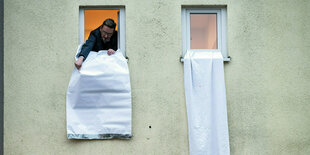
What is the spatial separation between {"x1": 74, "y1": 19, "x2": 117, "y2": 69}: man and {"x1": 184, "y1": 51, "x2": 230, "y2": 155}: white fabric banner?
1.13 m

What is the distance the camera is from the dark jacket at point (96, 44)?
4.38m

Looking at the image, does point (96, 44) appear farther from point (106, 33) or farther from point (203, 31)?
point (203, 31)

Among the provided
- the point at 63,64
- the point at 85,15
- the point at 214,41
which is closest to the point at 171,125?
the point at 214,41

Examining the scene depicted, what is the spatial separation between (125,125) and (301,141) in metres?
2.58

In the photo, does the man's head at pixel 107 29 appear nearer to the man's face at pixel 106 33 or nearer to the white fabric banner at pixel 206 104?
the man's face at pixel 106 33

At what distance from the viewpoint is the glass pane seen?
15.2 feet

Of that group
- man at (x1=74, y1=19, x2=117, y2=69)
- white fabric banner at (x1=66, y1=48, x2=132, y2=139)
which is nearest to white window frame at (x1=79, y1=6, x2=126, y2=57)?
man at (x1=74, y1=19, x2=117, y2=69)

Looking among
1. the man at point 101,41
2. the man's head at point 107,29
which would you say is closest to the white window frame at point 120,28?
the man at point 101,41

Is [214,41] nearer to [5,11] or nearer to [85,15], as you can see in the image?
[85,15]

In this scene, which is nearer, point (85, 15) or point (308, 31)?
point (308, 31)

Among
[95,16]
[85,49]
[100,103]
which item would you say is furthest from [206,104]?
[95,16]

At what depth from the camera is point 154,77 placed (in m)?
4.46

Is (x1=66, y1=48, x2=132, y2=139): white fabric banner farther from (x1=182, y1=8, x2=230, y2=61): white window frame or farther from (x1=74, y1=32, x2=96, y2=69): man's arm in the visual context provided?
(x1=182, y1=8, x2=230, y2=61): white window frame

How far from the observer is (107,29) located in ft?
14.2
